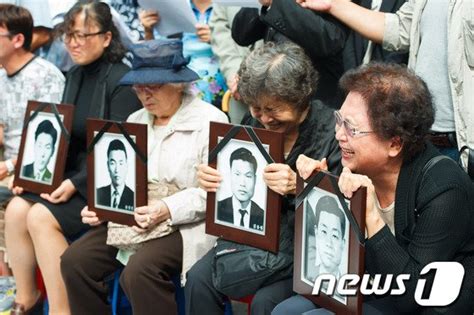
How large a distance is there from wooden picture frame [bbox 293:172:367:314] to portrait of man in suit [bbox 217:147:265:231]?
344 mm

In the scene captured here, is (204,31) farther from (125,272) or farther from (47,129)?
(125,272)

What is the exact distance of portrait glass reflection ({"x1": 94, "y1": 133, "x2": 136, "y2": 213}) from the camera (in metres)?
4.48

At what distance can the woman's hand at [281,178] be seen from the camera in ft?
12.3

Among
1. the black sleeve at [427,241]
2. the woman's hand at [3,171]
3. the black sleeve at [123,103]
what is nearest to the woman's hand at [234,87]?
the black sleeve at [123,103]

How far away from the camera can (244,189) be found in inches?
155

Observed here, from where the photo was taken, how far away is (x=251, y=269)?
12.5ft

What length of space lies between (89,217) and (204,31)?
4.27 feet

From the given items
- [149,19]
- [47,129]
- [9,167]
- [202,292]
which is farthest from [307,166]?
[9,167]

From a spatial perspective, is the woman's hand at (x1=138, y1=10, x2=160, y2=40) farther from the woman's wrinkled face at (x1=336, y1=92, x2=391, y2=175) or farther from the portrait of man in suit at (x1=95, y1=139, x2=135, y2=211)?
the woman's wrinkled face at (x1=336, y1=92, x2=391, y2=175)

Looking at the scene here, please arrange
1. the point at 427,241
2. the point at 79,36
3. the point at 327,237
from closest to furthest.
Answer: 1. the point at 427,241
2. the point at 327,237
3. the point at 79,36

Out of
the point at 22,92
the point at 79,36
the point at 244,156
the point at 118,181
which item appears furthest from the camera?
the point at 22,92

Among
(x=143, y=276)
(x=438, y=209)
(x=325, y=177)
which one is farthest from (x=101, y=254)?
(x=438, y=209)

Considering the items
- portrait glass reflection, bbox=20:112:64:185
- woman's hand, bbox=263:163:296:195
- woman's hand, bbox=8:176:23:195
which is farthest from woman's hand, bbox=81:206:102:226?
woman's hand, bbox=263:163:296:195

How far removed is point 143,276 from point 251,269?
70cm
